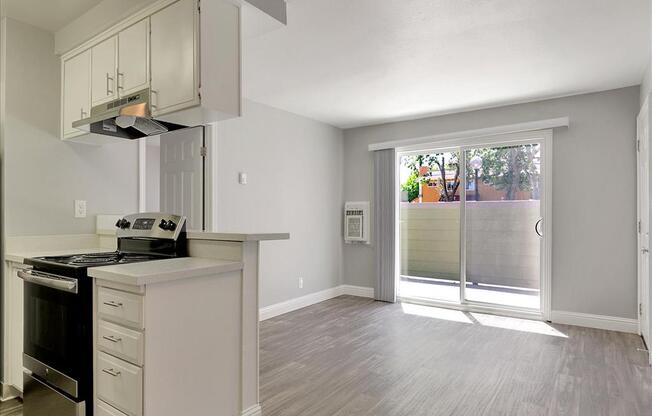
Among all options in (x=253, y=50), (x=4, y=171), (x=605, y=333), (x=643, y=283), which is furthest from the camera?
(x=605, y=333)

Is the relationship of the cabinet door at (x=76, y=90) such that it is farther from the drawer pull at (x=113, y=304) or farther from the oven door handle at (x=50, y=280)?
the drawer pull at (x=113, y=304)

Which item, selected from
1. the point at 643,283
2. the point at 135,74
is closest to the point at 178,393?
the point at 135,74

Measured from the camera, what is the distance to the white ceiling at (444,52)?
8.10ft

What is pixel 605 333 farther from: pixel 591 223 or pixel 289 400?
pixel 289 400

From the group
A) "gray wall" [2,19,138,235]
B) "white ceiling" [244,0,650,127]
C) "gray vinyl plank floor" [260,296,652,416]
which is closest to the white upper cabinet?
"gray wall" [2,19,138,235]

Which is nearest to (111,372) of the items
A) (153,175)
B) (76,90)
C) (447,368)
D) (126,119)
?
(126,119)

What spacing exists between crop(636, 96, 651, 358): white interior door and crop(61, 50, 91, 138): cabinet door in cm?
405

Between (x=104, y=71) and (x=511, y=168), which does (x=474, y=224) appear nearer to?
(x=511, y=168)

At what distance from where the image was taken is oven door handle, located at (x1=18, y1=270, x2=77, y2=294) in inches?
70.7

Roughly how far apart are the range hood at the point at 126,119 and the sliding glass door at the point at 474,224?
3.62 metres

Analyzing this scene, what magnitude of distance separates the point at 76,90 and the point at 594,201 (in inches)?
184

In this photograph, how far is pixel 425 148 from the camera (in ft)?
17.0

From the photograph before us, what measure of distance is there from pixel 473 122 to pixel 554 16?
2294mm

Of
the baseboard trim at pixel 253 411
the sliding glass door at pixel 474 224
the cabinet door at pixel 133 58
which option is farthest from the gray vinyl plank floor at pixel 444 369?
the cabinet door at pixel 133 58
